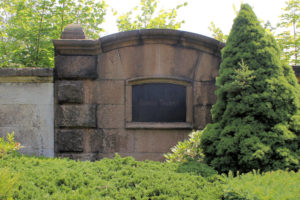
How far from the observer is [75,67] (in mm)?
6164

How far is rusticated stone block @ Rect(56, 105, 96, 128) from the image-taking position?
6.11m

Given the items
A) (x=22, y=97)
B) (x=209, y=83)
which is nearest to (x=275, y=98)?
(x=209, y=83)

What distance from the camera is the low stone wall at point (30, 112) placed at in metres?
6.09

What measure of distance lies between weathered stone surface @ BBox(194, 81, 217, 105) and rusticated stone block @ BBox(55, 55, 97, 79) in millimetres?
2475

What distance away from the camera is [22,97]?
241 inches

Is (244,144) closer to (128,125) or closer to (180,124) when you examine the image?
(180,124)

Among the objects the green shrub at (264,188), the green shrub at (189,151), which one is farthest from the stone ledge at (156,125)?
the green shrub at (264,188)

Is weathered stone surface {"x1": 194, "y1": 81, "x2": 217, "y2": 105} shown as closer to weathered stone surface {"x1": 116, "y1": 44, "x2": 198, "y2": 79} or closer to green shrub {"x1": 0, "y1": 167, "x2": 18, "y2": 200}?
weathered stone surface {"x1": 116, "y1": 44, "x2": 198, "y2": 79}

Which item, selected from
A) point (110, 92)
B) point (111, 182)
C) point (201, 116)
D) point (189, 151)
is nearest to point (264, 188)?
point (111, 182)

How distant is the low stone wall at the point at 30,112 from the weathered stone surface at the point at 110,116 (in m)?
1.13

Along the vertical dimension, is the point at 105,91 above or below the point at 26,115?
above

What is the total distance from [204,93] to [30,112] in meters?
4.18

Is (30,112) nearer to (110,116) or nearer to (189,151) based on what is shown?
(110,116)

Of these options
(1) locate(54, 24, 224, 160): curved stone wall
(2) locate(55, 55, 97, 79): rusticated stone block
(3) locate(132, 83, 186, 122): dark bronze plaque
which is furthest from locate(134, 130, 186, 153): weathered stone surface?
(2) locate(55, 55, 97, 79): rusticated stone block
